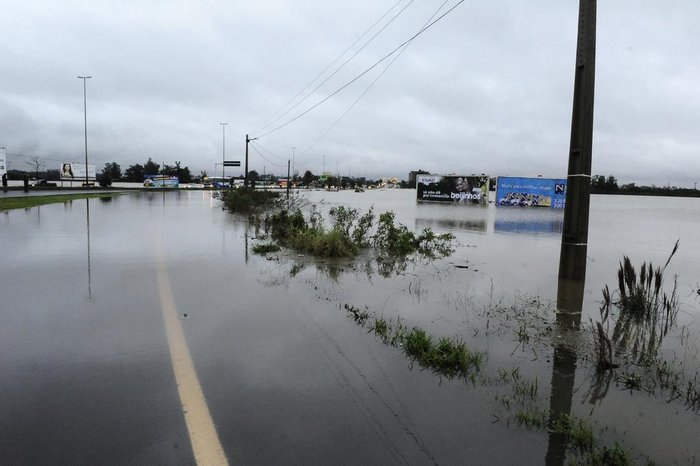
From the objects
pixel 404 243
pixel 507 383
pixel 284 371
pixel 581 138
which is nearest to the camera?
pixel 507 383

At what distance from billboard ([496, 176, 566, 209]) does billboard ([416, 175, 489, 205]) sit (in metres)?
1.89

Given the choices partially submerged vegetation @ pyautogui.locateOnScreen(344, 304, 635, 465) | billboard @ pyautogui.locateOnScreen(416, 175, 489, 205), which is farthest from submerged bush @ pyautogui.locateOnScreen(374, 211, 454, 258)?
billboard @ pyautogui.locateOnScreen(416, 175, 489, 205)

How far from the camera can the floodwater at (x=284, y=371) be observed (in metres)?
3.06

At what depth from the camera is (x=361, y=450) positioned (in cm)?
303

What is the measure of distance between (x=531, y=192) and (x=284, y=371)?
4710 cm

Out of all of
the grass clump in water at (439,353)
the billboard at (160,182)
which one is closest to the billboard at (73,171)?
the billboard at (160,182)

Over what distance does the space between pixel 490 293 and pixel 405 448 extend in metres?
5.29

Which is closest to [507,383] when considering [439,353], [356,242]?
[439,353]

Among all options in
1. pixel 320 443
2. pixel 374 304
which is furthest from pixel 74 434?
pixel 374 304

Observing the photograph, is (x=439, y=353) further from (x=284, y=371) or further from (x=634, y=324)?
(x=634, y=324)

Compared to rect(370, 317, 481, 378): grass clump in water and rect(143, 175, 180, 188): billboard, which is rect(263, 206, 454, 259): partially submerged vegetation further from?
rect(143, 175, 180, 188): billboard

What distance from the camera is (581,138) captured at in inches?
305

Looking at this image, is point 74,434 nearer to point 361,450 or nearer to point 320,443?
point 320,443

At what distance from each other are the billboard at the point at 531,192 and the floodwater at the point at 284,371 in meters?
39.6
